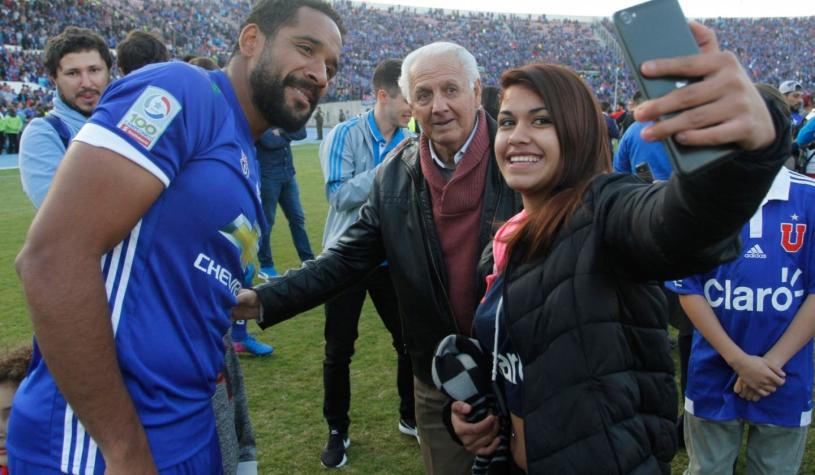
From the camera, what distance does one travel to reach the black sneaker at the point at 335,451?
3.67 metres

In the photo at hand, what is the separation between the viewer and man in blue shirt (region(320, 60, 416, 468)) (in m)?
3.72

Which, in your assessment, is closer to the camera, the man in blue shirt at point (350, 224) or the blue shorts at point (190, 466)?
the blue shorts at point (190, 466)

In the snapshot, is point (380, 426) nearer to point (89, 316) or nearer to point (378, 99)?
point (378, 99)

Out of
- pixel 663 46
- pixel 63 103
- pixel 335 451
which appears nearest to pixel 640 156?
pixel 335 451

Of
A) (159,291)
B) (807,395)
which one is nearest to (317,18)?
(159,291)

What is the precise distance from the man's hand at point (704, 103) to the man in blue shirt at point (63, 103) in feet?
8.78

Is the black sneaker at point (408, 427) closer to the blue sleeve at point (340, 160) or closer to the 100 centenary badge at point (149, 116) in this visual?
the blue sleeve at point (340, 160)

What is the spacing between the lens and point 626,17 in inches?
38.4

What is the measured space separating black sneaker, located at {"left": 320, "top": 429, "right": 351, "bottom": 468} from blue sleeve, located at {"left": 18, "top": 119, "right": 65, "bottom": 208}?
6.72 feet

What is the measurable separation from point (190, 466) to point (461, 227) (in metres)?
1.33

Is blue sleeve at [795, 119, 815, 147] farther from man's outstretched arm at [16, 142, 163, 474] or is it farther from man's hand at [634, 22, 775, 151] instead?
man's outstretched arm at [16, 142, 163, 474]

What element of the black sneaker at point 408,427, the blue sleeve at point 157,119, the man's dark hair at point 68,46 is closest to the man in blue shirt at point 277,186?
the man's dark hair at point 68,46

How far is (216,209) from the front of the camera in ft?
4.92

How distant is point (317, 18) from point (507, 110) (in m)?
0.64
